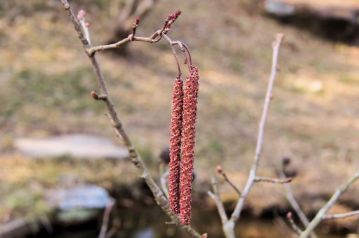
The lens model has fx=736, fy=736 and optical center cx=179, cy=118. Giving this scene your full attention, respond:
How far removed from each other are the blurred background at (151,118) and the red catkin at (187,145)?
7.47 ft

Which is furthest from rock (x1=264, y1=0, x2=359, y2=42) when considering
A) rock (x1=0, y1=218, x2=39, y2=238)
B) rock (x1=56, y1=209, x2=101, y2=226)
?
rock (x1=0, y1=218, x2=39, y2=238)

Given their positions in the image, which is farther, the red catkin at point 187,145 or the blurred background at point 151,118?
the blurred background at point 151,118

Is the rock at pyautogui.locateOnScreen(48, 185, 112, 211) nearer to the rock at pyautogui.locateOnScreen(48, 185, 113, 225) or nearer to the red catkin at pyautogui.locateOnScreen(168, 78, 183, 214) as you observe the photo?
the rock at pyautogui.locateOnScreen(48, 185, 113, 225)

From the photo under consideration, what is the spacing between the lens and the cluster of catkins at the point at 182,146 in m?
0.89

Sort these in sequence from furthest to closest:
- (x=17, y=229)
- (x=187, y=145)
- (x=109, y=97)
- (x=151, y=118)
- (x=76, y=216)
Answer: (x=151, y=118), (x=76, y=216), (x=17, y=229), (x=109, y=97), (x=187, y=145)

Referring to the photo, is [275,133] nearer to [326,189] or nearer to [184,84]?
[326,189]

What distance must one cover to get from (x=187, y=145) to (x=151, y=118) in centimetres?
576

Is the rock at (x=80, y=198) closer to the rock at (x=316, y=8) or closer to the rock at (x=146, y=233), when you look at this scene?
the rock at (x=146, y=233)

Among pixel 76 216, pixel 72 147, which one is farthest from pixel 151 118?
pixel 76 216

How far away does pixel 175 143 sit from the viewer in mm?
915

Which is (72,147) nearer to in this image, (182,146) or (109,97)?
(109,97)

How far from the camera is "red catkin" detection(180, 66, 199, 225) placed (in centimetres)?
88

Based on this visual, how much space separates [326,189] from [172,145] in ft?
16.6

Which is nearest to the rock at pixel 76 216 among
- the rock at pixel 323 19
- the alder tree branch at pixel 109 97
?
the alder tree branch at pixel 109 97
